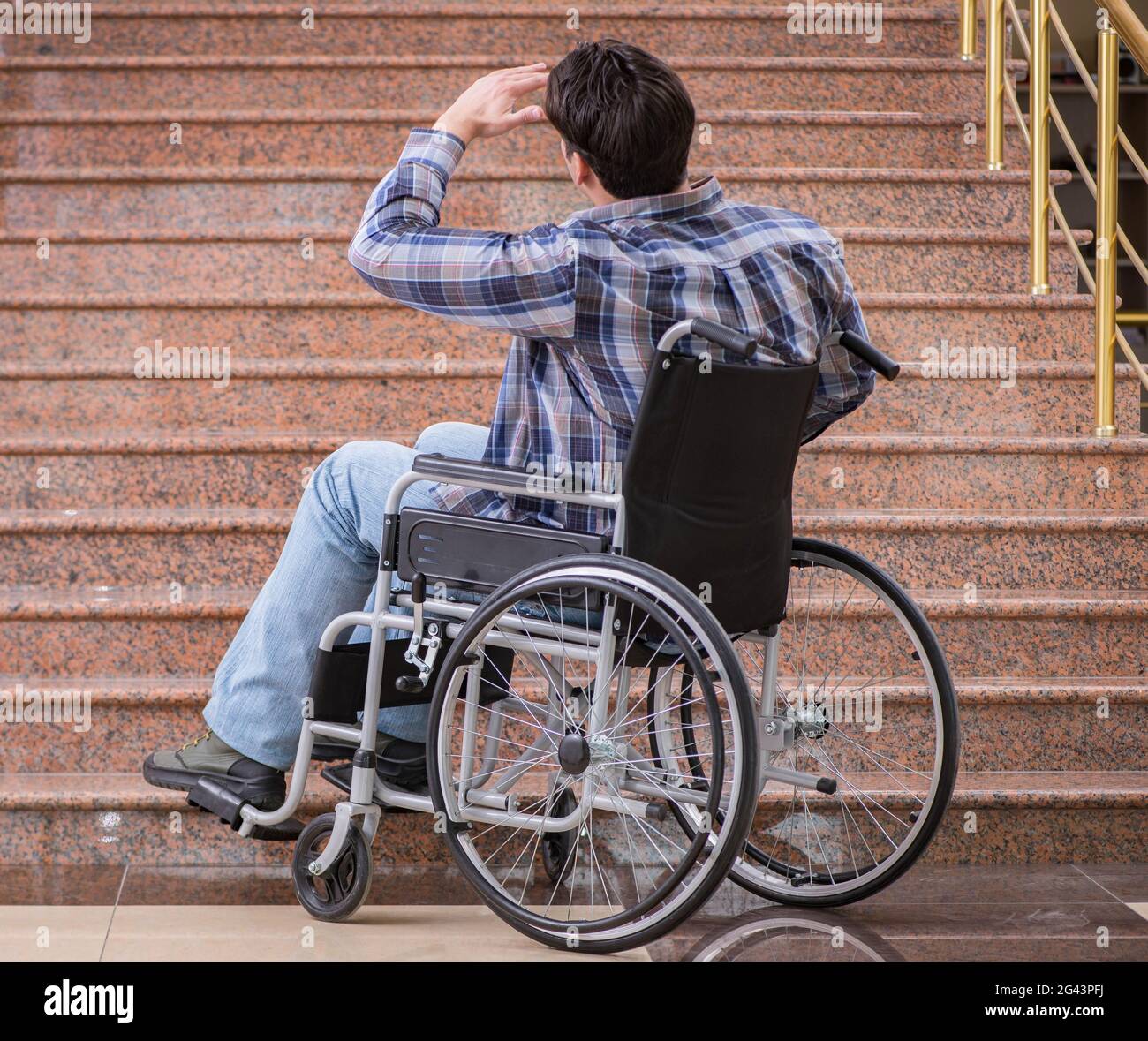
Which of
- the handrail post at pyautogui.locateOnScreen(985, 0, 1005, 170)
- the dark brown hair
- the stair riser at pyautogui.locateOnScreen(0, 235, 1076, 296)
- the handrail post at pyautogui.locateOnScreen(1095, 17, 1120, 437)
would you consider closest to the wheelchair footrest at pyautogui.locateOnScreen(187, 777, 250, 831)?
the dark brown hair

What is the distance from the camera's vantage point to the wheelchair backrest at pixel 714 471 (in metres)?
1.51

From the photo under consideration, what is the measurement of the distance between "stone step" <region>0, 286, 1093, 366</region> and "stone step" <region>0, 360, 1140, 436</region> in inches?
4.6

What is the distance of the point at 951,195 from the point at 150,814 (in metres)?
2.18

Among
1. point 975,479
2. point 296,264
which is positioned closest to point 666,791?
point 975,479

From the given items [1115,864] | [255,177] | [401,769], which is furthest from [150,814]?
[255,177]

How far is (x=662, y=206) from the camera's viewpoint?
1.59 meters

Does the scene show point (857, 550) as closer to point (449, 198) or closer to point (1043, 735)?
point (1043, 735)

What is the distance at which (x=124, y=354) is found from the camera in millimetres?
2896

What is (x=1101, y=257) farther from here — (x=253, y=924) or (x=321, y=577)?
(x=253, y=924)

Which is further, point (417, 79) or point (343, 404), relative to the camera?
point (417, 79)

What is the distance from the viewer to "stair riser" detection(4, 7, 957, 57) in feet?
12.1

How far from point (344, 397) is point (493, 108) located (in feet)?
3.75

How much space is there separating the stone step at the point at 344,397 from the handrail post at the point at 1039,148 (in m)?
0.25

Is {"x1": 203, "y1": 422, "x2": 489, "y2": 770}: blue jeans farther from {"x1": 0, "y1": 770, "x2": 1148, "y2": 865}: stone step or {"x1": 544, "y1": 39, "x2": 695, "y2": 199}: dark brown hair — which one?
{"x1": 544, "y1": 39, "x2": 695, "y2": 199}: dark brown hair
